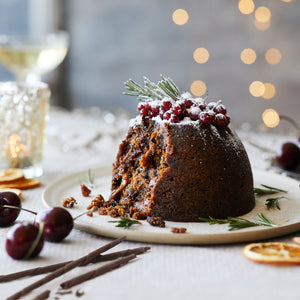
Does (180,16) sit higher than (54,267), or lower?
higher

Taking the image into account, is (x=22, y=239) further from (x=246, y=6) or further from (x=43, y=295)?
(x=246, y=6)

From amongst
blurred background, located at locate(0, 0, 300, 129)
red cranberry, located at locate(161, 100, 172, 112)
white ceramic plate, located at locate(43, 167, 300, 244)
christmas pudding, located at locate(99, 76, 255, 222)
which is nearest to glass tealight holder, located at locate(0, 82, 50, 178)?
white ceramic plate, located at locate(43, 167, 300, 244)

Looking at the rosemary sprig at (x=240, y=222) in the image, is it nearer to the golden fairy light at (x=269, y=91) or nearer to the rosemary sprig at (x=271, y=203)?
the rosemary sprig at (x=271, y=203)

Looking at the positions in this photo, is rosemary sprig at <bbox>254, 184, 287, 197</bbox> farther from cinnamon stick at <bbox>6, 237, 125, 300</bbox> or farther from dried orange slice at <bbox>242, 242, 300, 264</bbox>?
cinnamon stick at <bbox>6, 237, 125, 300</bbox>

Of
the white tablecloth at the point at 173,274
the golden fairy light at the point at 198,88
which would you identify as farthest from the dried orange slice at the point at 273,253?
the golden fairy light at the point at 198,88

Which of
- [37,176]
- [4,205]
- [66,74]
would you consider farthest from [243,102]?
[4,205]

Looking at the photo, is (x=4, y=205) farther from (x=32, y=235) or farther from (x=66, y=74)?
(x=66, y=74)

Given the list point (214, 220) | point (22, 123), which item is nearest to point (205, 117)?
point (214, 220)
